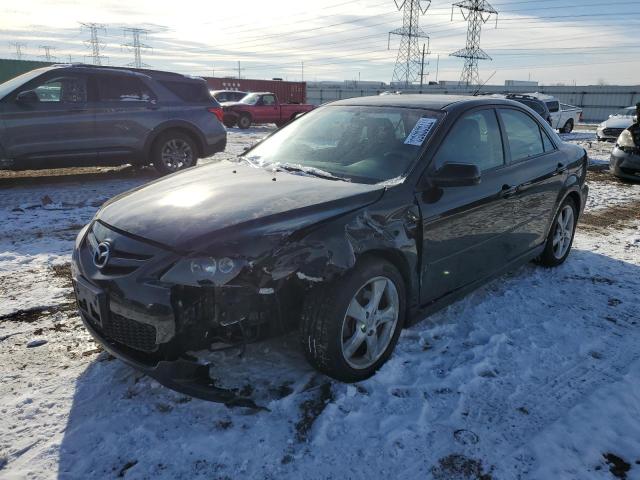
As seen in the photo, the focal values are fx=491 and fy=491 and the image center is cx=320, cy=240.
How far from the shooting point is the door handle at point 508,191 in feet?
12.3

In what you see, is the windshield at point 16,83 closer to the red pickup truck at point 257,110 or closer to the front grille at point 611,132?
the red pickup truck at point 257,110

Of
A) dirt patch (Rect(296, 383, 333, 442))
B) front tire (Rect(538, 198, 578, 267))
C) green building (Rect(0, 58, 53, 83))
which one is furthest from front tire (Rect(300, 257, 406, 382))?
green building (Rect(0, 58, 53, 83))

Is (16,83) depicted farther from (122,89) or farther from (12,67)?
(12,67)

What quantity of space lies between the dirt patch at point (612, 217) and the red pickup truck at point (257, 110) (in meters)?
15.9

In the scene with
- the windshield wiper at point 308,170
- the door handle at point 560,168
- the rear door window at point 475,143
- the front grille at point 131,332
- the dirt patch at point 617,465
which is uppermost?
the rear door window at point 475,143

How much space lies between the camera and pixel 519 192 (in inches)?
156

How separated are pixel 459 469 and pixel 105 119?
7.86 metres

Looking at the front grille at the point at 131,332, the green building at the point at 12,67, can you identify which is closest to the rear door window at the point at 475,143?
the front grille at the point at 131,332

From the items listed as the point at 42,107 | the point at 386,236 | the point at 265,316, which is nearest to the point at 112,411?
the point at 265,316

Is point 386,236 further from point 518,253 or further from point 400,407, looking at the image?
point 518,253

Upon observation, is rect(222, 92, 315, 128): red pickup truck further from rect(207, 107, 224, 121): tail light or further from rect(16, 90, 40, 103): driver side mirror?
rect(16, 90, 40, 103): driver side mirror

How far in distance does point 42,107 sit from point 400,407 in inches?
297

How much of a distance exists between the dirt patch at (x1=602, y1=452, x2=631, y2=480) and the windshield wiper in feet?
6.55

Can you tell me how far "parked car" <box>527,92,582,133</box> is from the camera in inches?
844
